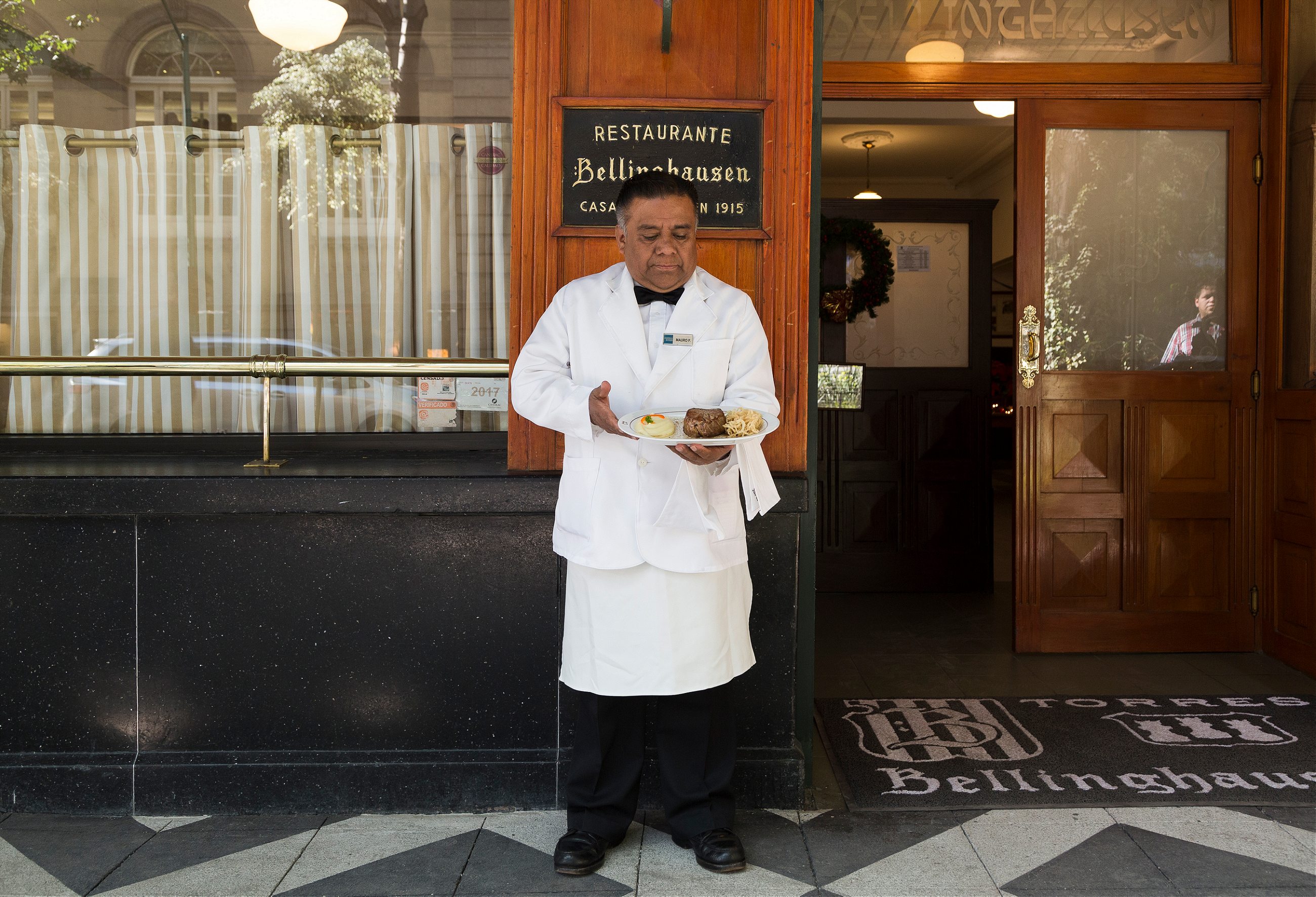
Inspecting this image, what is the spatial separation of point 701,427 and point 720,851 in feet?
3.64

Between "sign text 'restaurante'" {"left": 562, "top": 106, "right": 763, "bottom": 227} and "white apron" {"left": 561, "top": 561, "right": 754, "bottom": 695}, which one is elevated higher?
"sign text 'restaurante'" {"left": 562, "top": 106, "right": 763, "bottom": 227}

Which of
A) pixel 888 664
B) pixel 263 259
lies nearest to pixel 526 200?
pixel 263 259

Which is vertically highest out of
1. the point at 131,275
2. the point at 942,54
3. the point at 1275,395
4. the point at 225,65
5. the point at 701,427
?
the point at 942,54

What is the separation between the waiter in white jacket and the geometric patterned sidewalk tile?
13cm

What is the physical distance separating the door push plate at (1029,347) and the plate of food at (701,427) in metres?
2.60

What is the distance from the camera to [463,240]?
3.83 metres

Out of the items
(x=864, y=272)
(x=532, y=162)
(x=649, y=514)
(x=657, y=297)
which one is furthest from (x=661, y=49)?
(x=864, y=272)

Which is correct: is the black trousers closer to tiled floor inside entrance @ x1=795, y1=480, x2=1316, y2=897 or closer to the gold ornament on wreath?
tiled floor inside entrance @ x1=795, y1=480, x2=1316, y2=897

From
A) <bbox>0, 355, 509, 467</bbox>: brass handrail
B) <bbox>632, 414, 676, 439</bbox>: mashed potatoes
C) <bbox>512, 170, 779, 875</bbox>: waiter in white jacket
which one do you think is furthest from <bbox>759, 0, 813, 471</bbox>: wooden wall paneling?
<bbox>0, 355, 509, 467</bbox>: brass handrail

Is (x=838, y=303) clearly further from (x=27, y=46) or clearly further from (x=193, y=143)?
(x=27, y=46)

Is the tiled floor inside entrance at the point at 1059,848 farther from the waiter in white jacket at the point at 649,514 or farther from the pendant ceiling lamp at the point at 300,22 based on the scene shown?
the pendant ceiling lamp at the point at 300,22

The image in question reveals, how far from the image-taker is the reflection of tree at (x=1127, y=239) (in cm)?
458

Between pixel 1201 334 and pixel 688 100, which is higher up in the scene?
pixel 688 100

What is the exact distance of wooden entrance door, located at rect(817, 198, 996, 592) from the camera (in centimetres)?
613
